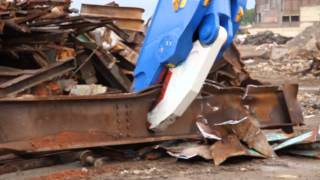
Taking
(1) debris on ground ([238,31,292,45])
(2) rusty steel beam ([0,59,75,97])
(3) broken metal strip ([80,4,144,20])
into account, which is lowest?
(1) debris on ground ([238,31,292,45])

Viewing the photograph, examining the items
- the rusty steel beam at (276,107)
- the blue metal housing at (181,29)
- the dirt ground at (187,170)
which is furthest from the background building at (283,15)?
the dirt ground at (187,170)

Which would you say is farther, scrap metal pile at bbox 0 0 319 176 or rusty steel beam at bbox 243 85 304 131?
rusty steel beam at bbox 243 85 304 131

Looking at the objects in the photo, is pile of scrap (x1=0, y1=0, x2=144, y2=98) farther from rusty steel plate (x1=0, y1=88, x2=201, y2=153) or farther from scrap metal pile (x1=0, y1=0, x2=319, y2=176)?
rusty steel plate (x1=0, y1=88, x2=201, y2=153)

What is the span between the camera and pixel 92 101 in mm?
6105

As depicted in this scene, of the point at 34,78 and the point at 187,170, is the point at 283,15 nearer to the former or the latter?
the point at 34,78

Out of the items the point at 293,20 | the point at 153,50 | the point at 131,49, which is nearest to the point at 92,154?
the point at 153,50

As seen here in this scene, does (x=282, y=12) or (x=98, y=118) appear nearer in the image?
(x=98, y=118)

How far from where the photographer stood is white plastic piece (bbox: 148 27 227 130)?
19.7 feet

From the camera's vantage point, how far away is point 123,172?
232 inches

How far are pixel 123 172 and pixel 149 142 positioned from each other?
2.21 ft

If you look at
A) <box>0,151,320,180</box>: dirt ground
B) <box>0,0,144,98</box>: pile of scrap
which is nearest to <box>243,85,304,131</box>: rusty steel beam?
<box>0,151,320,180</box>: dirt ground

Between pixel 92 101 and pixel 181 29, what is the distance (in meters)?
1.08

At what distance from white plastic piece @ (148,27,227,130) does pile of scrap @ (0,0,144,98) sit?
129 cm

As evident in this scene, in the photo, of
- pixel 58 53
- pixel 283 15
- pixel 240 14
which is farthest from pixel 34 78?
pixel 283 15
